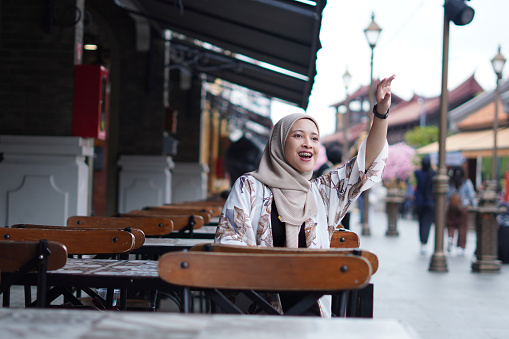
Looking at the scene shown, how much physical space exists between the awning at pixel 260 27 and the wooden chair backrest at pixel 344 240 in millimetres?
4086

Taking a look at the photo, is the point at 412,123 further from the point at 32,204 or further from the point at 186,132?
the point at 32,204

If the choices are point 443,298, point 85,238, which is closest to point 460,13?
point 443,298

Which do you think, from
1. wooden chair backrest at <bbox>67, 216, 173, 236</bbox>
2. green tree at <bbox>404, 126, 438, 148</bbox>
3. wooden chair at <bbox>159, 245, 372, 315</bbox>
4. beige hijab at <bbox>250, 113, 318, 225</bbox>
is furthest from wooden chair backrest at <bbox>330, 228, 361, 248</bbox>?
green tree at <bbox>404, 126, 438, 148</bbox>

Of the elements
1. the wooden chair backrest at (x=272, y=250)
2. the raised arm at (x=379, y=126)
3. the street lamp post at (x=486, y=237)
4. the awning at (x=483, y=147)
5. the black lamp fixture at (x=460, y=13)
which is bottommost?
the street lamp post at (x=486, y=237)

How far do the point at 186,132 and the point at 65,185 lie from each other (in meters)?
9.02

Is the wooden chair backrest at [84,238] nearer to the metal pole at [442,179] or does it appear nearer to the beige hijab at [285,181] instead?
the beige hijab at [285,181]

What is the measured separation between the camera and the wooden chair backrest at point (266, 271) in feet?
6.16

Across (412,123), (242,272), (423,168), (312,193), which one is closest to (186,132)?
(423,168)

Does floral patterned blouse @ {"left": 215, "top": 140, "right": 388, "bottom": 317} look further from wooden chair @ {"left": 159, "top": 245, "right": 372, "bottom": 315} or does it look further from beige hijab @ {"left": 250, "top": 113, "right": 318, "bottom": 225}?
wooden chair @ {"left": 159, "top": 245, "right": 372, "bottom": 315}

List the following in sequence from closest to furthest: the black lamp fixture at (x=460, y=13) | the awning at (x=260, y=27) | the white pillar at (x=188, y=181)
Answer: the awning at (x=260, y=27), the black lamp fixture at (x=460, y=13), the white pillar at (x=188, y=181)

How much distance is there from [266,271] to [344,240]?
144 centimetres

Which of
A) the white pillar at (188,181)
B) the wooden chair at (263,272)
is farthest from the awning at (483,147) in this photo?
the wooden chair at (263,272)

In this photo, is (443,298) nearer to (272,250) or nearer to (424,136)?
(272,250)

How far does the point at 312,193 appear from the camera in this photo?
3.06 m
